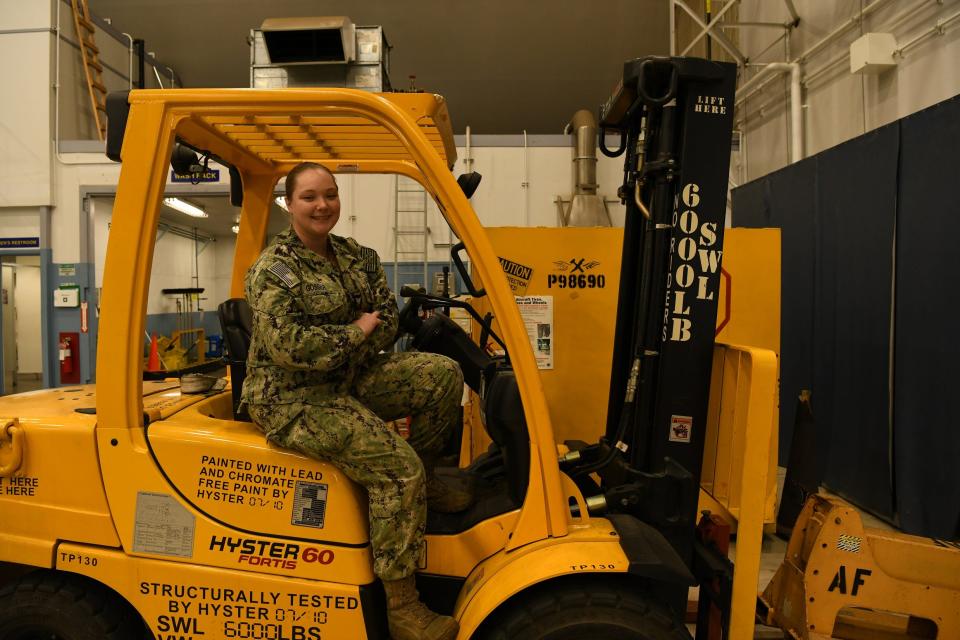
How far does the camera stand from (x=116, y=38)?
1049 centimetres

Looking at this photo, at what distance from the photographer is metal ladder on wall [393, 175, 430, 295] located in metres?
8.45

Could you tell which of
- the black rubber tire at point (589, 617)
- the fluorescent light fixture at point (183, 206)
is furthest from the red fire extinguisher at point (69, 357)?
the black rubber tire at point (589, 617)

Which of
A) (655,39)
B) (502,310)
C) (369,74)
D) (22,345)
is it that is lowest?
(22,345)

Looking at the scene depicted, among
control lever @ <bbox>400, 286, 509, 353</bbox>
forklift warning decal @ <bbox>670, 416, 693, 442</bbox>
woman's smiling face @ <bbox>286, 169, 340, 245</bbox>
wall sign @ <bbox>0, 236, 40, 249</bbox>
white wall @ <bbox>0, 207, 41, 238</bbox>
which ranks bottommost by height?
forklift warning decal @ <bbox>670, 416, 693, 442</bbox>

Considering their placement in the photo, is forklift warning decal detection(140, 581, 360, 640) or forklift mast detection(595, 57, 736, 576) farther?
forklift mast detection(595, 57, 736, 576)

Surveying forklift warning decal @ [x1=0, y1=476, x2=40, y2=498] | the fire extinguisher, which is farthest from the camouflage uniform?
the fire extinguisher

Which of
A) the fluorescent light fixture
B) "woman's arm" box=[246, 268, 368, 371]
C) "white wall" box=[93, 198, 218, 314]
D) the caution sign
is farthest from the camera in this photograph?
"white wall" box=[93, 198, 218, 314]

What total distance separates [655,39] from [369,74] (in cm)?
1051

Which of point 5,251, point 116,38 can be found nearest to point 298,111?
point 5,251

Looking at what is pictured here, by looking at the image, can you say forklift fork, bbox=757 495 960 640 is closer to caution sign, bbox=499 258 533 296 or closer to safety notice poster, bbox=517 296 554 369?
safety notice poster, bbox=517 296 554 369

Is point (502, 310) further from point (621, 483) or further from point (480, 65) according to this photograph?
point (480, 65)

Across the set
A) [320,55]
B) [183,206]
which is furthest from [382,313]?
[183,206]

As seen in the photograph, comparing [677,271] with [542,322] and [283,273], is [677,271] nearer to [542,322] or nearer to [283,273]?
[283,273]

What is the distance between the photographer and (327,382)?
2178 millimetres
